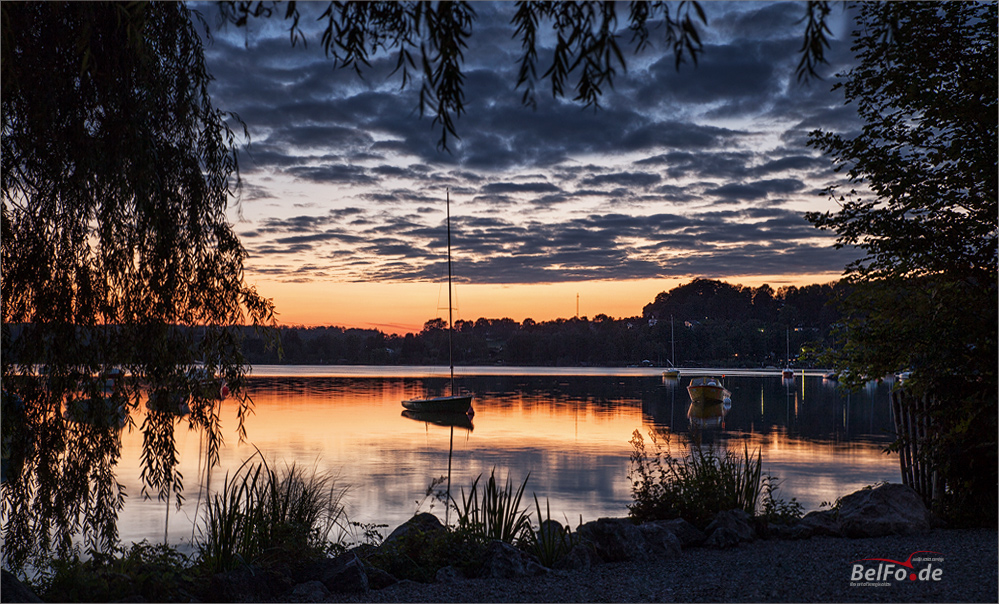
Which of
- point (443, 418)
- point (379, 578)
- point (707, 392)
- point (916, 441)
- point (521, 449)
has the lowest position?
point (443, 418)

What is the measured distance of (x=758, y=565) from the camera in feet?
21.3

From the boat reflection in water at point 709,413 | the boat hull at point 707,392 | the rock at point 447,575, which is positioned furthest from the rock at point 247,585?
the boat hull at point 707,392

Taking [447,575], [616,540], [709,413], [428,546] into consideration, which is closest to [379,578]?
[447,575]

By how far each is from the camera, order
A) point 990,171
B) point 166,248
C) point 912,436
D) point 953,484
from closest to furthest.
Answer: point 166,248
point 990,171
point 953,484
point 912,436

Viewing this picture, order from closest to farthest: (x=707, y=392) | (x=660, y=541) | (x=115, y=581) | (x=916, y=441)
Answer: (x=115, y=581) < (x=660, y=541) < (x=916, y=441) < (x=707, y=392)

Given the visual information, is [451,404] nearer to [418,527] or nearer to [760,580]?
[418,527]

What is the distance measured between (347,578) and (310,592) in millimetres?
329

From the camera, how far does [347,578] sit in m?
6.36

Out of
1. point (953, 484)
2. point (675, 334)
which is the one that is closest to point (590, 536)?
point (953, 484)

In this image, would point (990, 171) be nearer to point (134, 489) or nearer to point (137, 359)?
point (137, 359)

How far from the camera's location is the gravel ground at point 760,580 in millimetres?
5500

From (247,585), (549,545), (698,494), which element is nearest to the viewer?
(247,585)

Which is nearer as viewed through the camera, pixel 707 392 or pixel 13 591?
pixel 13 591

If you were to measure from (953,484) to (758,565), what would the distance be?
9.59 feet
